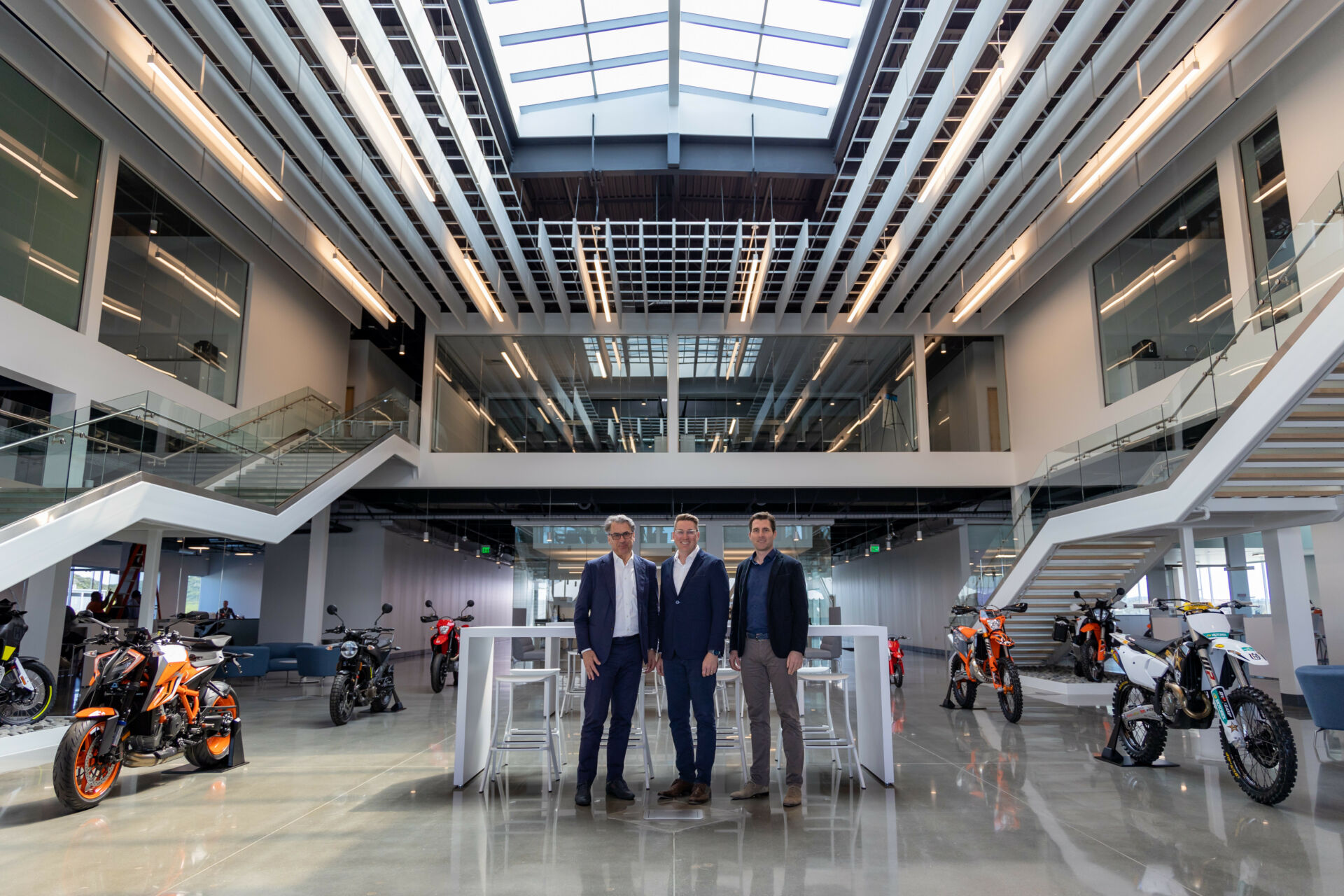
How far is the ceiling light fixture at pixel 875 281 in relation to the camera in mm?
11945

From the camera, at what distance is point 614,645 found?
4.40 meters

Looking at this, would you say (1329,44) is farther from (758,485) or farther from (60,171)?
(60,171)

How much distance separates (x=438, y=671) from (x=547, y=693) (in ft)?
21.3

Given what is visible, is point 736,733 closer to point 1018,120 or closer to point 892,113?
point 892,113

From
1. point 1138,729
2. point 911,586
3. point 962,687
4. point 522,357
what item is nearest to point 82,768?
point 1138,729

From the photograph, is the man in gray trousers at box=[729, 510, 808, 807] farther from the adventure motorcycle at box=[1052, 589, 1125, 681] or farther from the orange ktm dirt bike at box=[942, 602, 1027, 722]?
the adventure motorcycle at box=[1052, 589, 1125, 681]

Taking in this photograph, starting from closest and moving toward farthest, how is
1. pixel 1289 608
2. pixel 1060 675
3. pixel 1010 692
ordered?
pixel 1010 692 → pixel 1289 608 → pixel 1060 675

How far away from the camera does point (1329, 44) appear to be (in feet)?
26.5

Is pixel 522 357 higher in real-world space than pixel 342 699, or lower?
higher

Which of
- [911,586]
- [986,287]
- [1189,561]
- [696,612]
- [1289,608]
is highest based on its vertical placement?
[986,287]

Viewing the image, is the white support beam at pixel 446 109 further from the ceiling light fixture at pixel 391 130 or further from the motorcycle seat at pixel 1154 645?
the motorcycle seat at pixel 1154 645

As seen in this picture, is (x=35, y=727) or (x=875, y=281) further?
(x=875, y=281)

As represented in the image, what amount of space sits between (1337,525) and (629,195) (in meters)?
9.61

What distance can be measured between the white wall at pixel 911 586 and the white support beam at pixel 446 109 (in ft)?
37.1
